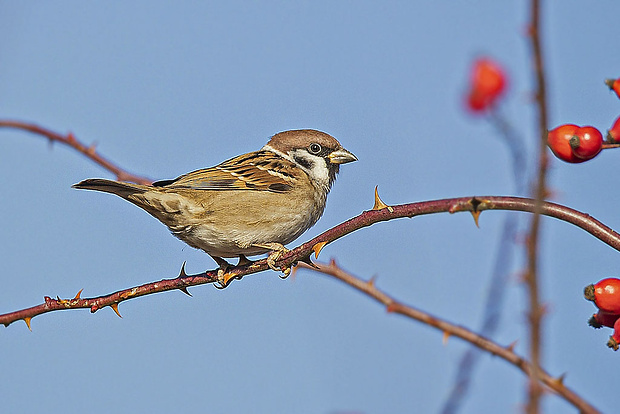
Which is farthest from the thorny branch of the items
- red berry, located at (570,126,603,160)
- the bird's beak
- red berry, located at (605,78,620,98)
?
the bird's beak

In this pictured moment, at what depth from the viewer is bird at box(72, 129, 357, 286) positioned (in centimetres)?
509

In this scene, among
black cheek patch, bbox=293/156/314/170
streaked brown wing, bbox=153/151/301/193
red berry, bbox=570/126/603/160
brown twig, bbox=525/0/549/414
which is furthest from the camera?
black cheek patch, bbox=293/156/314/170

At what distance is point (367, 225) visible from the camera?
8.87ft

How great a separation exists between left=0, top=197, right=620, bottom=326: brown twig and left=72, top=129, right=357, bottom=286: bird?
1173 millimetres

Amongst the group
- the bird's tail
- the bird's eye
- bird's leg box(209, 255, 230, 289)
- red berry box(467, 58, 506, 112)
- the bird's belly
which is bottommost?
red berry box(467, 58, 506, 112)

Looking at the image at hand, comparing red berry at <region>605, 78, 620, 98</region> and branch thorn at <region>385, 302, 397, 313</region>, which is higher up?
red berry at <region>605, 78, 620, 98</region>

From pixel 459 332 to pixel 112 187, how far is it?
→ 11.1 ft

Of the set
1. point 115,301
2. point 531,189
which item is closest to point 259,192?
point 115,301

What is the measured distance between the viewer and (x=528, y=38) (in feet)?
3.53

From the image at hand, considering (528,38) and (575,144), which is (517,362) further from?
(575,144)

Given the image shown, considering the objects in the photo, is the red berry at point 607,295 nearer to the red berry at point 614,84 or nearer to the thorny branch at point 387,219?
the thorny branch at point 387,219

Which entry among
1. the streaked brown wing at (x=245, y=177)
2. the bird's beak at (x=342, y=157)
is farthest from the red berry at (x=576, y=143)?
the bird's beak at (x=342, y=157)

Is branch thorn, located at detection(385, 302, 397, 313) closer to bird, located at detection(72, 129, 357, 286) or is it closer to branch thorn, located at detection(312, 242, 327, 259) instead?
branch thorn, located at detection(312, 242, 327, 259)

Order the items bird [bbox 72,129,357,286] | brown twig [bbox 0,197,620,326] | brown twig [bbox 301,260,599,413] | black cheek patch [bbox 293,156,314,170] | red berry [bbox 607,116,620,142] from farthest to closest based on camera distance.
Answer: black cheek patch [bbox 293,156,314,170] < bird [bbox 72,129,357,286] < red berry [bbox 607,116,620,142] < brown twig [bbox 0,197,620,326] < brown twig [bbox 301,260,599,413]
